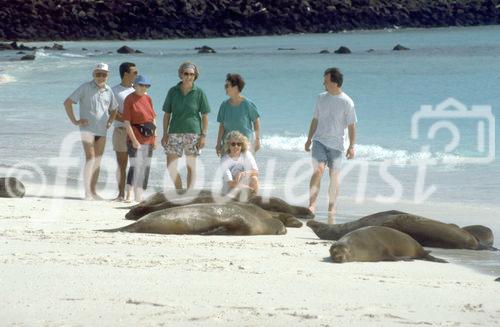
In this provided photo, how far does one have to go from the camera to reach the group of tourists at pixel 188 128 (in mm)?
12727

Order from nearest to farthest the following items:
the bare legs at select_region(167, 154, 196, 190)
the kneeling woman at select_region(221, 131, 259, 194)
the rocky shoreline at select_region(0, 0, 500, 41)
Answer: the kneeling woman at select_region(221, 131, 259, 194), the bare legs at select_region(167, 154, 196, 190), the rocky shoreline at select_region(0, 0, 500, 41)

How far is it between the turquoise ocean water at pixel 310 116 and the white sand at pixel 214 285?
14.4 feet

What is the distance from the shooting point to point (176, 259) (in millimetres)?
9336

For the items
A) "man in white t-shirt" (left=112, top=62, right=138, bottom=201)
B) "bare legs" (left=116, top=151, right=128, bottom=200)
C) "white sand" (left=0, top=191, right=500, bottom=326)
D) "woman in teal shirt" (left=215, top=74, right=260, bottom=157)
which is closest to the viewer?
"white sand" (left=0, top=191, right=500, bottom=326)

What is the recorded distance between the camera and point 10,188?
13.7 meters

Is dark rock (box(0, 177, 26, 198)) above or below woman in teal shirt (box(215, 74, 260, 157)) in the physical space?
below

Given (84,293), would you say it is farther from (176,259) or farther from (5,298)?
(176,259)

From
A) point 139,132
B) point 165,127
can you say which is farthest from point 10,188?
point 165,127

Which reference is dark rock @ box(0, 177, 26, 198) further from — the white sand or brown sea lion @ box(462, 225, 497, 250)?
brown sea lion @ box(462, 225, 497, 250)

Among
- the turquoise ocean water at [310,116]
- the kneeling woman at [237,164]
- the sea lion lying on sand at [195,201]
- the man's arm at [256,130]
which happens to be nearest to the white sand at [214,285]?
the sea lion lying on sand at [195,201]

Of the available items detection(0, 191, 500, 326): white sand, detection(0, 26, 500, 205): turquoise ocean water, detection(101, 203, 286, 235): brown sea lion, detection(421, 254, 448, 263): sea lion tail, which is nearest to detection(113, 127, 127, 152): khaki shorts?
detection(0, 26, 500, 205): turquoise ocean water

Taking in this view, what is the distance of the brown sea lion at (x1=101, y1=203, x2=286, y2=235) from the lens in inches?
431

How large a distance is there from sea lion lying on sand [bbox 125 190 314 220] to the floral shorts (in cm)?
124

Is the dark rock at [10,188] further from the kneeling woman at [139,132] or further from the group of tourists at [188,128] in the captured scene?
the kneeling woman at [139,132]
